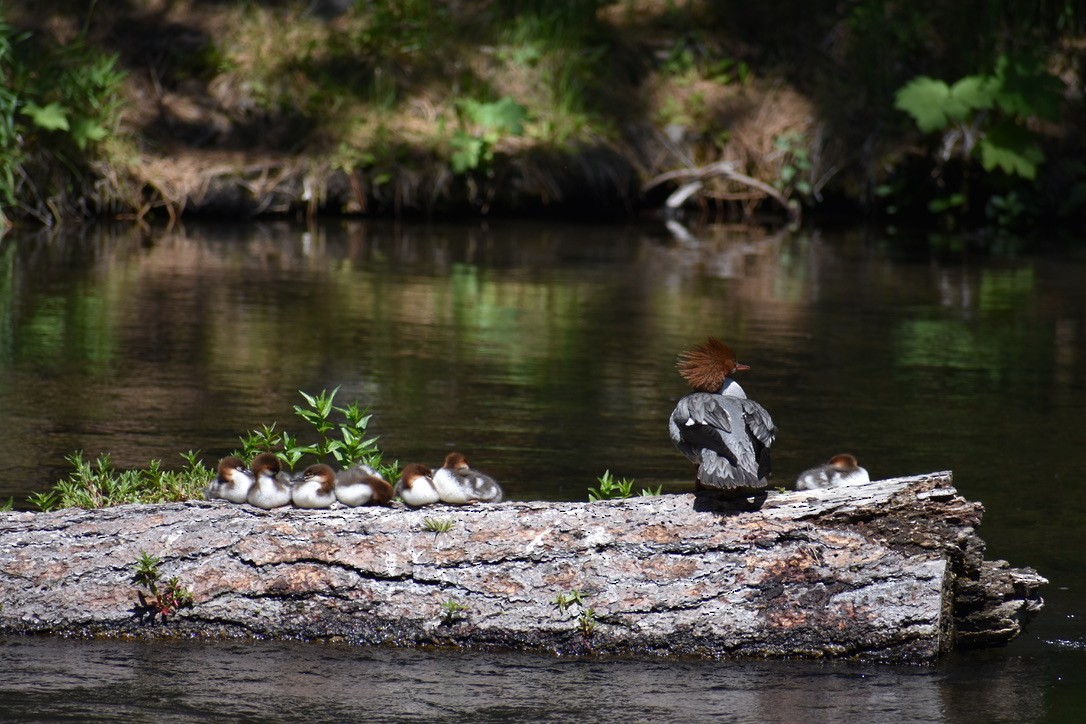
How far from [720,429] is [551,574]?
858 millimetres

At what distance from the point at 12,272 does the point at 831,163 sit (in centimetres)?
Answer: 1376

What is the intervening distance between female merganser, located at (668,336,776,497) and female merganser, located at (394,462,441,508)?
3.38ft

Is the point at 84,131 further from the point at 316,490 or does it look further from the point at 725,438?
the point at 725,438

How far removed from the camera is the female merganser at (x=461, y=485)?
265 inches

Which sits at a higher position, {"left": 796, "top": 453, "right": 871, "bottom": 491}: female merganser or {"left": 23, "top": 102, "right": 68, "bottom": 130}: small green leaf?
{"left": 23, "top": 102, "right": 68, "bottom": 130}: small green leaf

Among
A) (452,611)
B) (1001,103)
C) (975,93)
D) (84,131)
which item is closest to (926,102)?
(975,93)

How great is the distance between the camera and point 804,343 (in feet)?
48.8

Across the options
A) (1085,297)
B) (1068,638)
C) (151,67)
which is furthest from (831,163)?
(1068,638)

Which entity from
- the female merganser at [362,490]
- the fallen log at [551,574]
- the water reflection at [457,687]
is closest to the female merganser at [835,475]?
the fallen log at [551,574]

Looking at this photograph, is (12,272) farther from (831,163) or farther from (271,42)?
(831,163)

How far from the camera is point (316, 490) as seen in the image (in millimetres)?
6621

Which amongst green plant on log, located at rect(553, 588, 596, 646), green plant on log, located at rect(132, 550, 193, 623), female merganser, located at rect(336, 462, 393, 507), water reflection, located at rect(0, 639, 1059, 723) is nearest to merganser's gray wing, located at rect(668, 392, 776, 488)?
green plant on log, located at rect(553, 588, 596, 646)

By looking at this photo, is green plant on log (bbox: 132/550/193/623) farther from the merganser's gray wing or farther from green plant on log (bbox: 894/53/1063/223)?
green plant on log (bbox: 894/53/1063/223)

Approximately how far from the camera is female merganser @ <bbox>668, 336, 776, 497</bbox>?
6176mm
